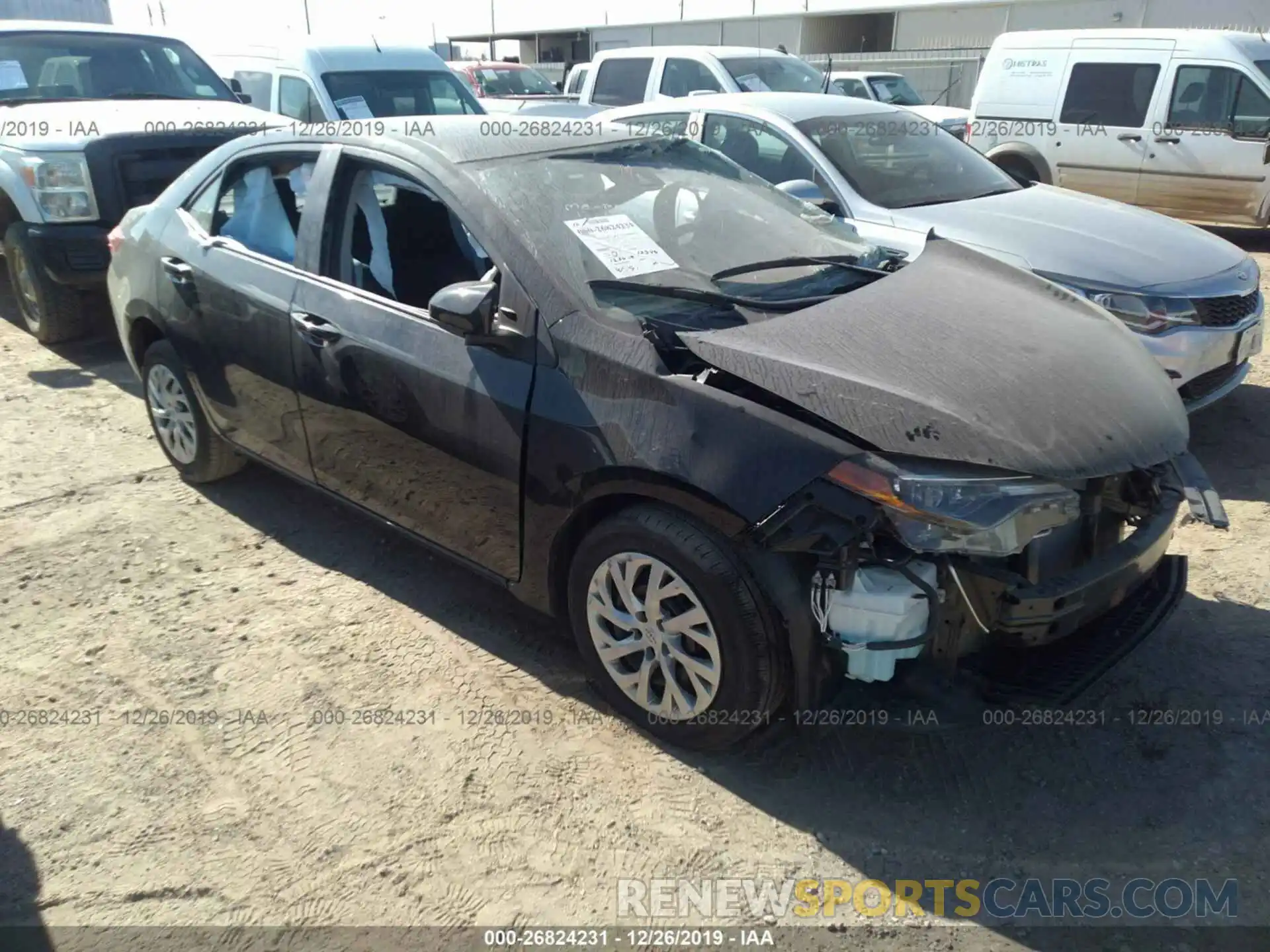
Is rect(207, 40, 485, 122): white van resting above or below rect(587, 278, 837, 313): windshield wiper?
above

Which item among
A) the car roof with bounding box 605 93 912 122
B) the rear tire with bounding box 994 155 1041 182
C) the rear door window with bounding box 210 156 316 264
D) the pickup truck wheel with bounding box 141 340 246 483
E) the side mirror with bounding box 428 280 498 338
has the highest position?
the car roof with bounding box 605 93 912 122

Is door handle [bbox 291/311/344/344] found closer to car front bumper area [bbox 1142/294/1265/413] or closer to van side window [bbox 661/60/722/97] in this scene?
car front bumper area [bbox 1142/294/1265/413]

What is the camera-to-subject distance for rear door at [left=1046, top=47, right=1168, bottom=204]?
10.1 m

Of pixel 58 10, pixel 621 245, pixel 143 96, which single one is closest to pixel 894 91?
pixel 58 10

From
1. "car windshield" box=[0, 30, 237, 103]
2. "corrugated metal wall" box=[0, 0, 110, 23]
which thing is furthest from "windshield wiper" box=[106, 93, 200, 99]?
"corrugated metal wall" box=[0, 0, 110, 23]

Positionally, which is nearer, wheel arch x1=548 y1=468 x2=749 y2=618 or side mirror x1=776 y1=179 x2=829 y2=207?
wheel arch x1=548 y1=468 x2=749 y2=618

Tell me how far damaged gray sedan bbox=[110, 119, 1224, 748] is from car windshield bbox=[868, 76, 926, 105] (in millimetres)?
14238

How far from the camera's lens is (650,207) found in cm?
347

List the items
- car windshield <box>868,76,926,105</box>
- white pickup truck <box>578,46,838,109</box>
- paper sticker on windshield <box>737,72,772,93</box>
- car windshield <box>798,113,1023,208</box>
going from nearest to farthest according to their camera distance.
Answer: car windshield <box>798,113,1023,208</box> → paper sticker on windshield <box>737,72,772,93</box> → white pickup truck <box>578,46,838,109</box> → car windshield <box>868,76,926,105</box>

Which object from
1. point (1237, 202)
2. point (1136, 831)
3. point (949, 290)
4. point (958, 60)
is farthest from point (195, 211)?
point (958, 60)

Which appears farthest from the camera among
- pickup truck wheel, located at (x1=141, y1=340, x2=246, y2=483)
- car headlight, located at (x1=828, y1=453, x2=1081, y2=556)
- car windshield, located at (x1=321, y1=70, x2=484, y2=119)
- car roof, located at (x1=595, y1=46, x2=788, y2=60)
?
car roof, located at (x1=595, y1=46, x2=788, y2=60)

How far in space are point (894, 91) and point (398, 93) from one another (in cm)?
1078

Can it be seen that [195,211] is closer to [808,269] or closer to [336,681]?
[336,681]

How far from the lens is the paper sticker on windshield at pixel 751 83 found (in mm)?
10789
